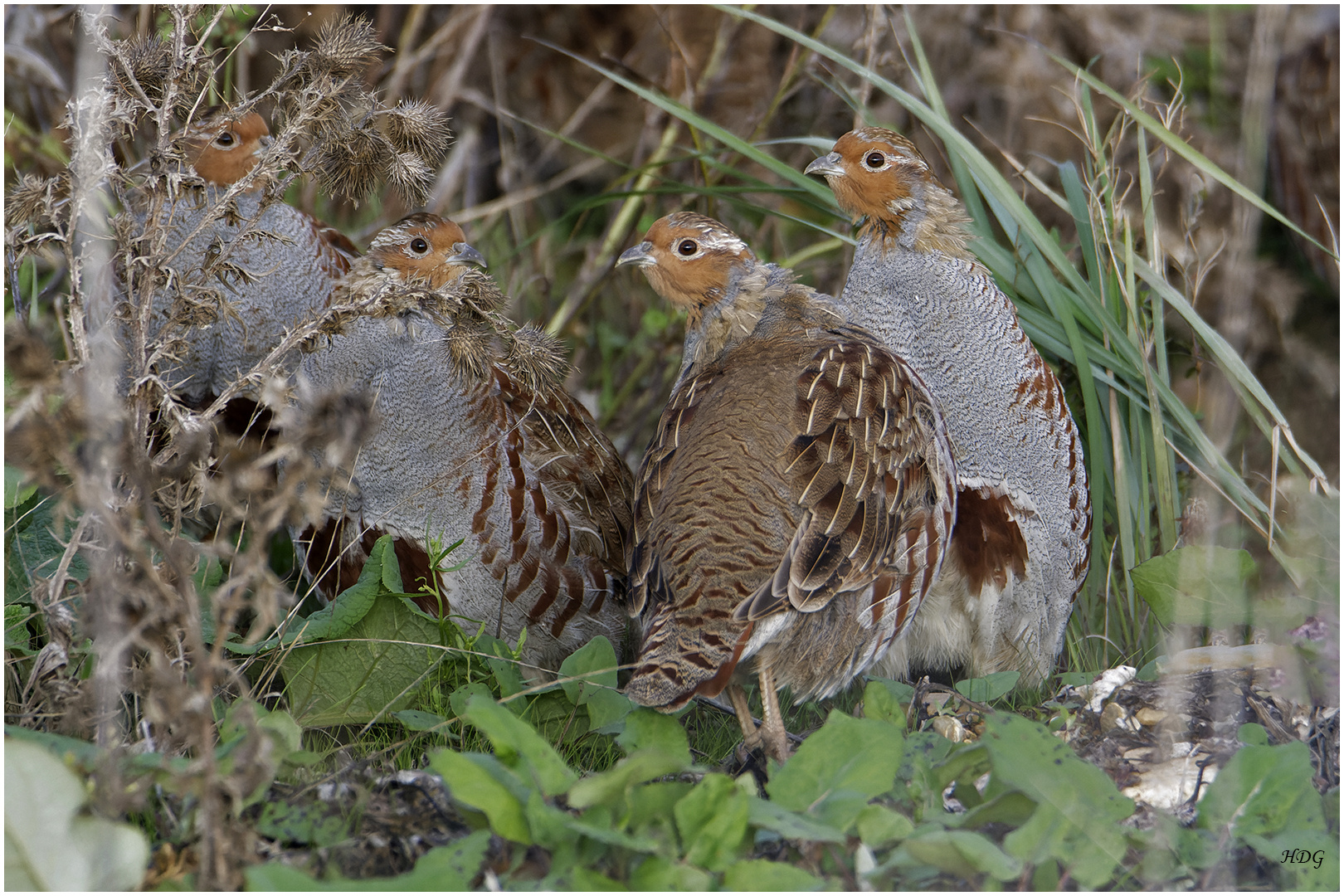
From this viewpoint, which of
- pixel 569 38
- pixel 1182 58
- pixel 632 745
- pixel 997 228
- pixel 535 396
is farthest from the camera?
pixel 569 38

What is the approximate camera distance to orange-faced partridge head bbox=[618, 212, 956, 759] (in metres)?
2.47

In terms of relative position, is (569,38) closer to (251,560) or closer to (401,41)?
(401,41)

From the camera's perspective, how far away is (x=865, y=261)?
3.20 m

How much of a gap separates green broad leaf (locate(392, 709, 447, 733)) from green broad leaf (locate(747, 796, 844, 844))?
0.85 meters

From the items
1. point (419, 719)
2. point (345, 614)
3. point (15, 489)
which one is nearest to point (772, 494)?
point (419, 719)

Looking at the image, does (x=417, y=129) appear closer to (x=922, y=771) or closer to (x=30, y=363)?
(x=30, y=363)

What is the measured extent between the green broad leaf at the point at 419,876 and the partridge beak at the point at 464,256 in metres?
1.74

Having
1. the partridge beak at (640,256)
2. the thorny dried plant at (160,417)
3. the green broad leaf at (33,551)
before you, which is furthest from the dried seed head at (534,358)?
the green broad leaf at (33,551)

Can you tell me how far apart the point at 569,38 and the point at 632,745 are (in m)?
4.81

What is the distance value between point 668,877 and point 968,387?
5.73 feet

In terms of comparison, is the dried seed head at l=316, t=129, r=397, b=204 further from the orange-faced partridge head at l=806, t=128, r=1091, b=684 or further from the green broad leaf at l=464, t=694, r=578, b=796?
the green broad leaf at l=464, t=694, r=578, b=796

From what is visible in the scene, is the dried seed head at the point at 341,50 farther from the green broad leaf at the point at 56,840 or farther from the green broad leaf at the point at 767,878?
the green broad leaf at the point at 767,878

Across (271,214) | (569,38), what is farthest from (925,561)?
(569,38)

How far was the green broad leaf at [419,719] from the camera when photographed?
256 cm
